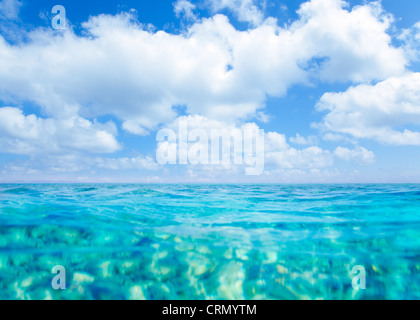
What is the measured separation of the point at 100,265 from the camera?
452 centimetres

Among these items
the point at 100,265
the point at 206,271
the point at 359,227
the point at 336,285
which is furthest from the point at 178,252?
the point at 359,227

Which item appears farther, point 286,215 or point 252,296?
point 286,215

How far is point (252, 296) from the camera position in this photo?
12.2 ft

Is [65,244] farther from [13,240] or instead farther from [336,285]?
[336,285]
